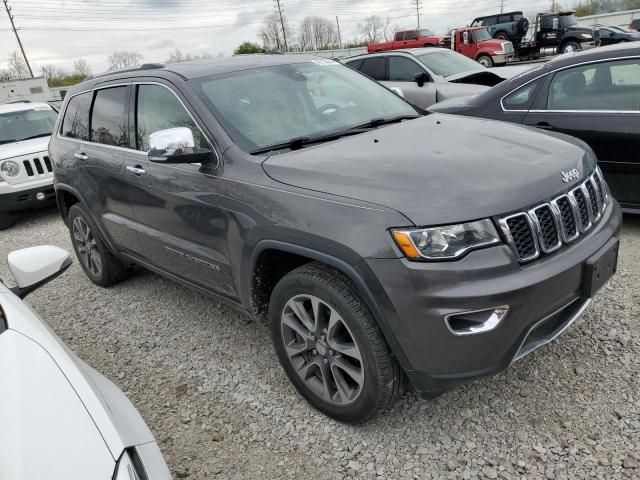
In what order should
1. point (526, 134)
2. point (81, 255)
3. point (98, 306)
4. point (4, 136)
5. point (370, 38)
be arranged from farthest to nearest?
point (370, 38), point (4, 136), point (81, 255), point (98, 306), point (526, 134)

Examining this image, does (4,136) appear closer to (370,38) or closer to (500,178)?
(500,178)

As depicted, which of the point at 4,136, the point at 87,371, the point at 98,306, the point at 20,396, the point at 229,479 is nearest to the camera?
the point at 20,396

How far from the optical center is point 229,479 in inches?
98.8

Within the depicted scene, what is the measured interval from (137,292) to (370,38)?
67.9 metres

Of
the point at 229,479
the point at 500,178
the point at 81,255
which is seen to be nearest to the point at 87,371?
the point at 229,479

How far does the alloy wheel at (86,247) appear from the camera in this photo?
15.5 ft

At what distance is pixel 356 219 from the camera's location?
7.41 ft

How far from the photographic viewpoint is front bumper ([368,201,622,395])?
210cm

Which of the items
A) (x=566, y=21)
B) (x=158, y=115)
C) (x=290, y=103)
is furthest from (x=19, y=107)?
(x=566, y=21)

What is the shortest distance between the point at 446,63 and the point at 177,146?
812cm

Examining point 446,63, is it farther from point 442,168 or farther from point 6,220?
point 442,168

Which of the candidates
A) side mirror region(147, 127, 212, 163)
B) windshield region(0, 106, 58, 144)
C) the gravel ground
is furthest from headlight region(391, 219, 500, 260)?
windshield region(0, 106, 58, 144)

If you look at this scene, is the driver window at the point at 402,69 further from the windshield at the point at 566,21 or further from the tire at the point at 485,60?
the windshield at the point at 566,21

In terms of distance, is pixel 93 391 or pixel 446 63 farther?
pixel 446 63
